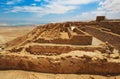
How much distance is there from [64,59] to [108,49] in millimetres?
3631

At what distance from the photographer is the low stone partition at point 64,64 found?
221 inches

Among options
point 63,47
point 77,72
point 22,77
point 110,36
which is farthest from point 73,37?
point 22,77

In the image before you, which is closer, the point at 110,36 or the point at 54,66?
the point at 54,66

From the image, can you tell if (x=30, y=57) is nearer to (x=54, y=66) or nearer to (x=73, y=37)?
(x=54, y=66)

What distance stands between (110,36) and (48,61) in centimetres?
711

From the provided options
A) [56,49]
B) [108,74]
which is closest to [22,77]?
[108,74]

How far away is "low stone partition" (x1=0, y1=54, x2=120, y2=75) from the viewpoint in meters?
5.62

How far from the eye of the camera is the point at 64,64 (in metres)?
5.69

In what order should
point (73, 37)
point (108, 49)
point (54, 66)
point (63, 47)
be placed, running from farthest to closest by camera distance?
point (73, 37), point (63, 47), point (108, 49), point (54, 66)

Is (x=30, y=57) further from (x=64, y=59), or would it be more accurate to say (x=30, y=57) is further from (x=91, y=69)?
(x=91, y=69)

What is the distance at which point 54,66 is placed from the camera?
5.75 m

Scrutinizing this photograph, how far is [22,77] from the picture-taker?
5.39 m

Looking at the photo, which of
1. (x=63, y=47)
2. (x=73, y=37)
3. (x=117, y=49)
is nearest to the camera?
(x=63, y=47)

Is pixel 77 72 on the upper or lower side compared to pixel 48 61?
lower
